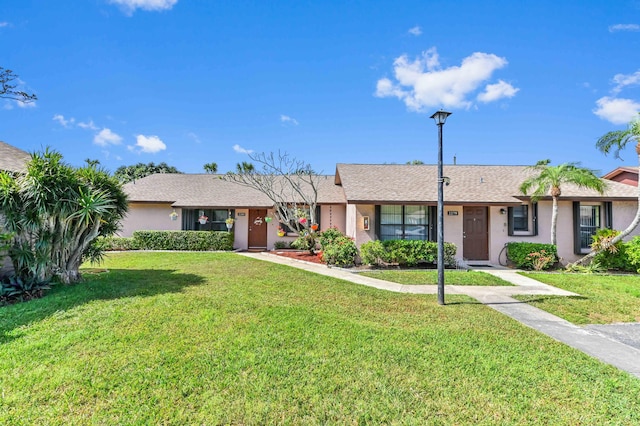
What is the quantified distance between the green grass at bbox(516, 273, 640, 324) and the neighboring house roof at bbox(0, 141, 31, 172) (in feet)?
43.0

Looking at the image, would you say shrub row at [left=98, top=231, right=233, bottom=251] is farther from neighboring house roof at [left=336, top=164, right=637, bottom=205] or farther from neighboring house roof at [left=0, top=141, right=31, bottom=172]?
neighboring house roof at [left=336, top=164, right=637, bottom=205]

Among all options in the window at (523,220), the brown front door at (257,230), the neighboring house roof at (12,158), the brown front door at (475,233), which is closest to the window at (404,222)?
the brown front door at (475,233)

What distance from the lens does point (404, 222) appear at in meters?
12.2

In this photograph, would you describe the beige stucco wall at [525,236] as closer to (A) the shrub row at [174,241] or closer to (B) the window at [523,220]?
(B) the window at [523,220]

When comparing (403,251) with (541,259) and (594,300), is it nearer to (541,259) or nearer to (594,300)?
(541,259)

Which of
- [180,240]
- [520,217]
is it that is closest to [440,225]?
[520,217]

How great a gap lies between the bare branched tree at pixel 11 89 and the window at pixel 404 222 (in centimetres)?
1101

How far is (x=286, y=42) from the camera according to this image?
12453 millimetres

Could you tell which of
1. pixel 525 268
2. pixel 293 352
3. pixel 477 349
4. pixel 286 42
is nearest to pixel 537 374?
pixel 477 349

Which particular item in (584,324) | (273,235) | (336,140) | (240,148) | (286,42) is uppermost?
(286,42)

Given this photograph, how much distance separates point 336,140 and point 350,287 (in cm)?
1397

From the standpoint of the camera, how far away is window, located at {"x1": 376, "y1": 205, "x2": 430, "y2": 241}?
12.2 m

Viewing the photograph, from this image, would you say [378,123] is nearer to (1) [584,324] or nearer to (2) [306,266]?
(2) [306,266]

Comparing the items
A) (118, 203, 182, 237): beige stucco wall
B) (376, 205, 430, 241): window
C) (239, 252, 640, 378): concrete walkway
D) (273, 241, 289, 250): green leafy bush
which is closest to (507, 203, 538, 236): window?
(239, 252, 640, 378): concrete walkway
